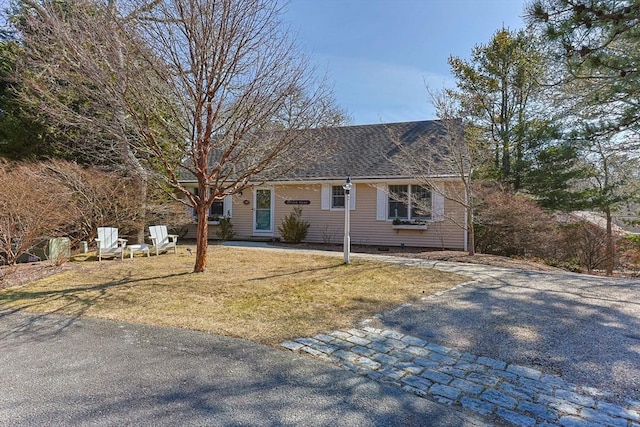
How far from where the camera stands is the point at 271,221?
49.2ft

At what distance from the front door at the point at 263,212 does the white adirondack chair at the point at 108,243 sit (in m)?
6.23

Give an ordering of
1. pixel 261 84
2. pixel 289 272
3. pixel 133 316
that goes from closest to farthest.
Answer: pixel 133 316 < pixel 261 84 < pixel 289 272

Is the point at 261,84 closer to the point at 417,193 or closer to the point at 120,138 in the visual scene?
the point at 120,138

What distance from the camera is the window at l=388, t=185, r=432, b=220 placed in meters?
12.2

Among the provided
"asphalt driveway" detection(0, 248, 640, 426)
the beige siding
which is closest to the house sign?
the beige siding

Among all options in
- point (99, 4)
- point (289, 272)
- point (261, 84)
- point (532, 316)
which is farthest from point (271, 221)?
point (532, 316)

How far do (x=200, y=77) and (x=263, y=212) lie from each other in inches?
365

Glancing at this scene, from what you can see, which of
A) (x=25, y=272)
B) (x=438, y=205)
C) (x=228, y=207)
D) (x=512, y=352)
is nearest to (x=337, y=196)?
(x=438, y=205)

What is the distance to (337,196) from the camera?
13.9 meters

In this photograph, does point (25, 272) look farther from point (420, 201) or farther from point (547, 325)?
point (420, 201)

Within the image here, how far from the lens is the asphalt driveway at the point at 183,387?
2500 mm

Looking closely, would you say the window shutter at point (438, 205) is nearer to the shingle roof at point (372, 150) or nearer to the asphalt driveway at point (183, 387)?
the shingle roof at point (372, 150)

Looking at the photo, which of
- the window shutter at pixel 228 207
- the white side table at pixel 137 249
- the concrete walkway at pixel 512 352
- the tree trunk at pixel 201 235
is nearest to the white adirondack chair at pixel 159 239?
the white side table at pixel 137 249

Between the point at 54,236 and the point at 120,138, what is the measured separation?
4611mm
